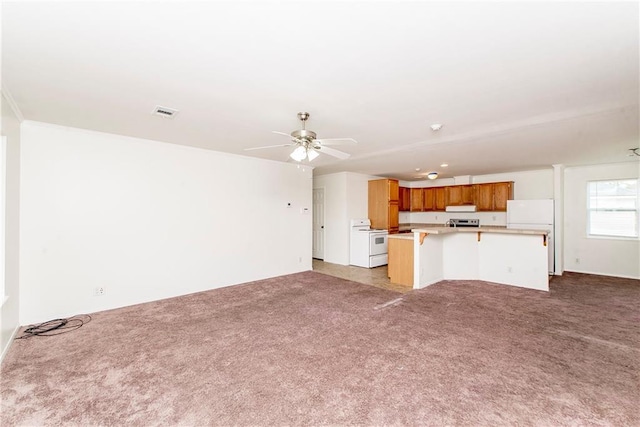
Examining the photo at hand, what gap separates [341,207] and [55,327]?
548 cm

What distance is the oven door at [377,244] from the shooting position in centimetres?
665

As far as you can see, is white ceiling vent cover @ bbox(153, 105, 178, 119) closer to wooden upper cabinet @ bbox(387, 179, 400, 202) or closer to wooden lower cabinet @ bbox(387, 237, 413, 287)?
wooden lower cabinet @ bbox(387, 237, 413, 287)

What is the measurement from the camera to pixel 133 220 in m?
4.08

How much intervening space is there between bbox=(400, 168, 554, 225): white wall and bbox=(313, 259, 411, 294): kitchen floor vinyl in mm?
2731

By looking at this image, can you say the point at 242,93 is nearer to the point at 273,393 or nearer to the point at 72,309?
the point at 273,393

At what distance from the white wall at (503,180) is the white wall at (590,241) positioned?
0.37m

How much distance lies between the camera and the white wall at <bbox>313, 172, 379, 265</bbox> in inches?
274

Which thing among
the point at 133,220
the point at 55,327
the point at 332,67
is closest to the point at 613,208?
the point at 332,67

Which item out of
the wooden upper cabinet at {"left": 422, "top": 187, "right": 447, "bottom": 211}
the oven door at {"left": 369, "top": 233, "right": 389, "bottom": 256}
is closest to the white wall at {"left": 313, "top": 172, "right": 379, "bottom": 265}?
the oven door at {"left": 369, "top": 233, "right": 389, "bottom": 256}

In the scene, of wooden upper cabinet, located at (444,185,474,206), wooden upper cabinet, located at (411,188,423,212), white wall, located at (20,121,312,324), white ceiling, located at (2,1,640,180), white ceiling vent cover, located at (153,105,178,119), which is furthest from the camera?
wooden upper cabinet, located at (411,188,423,212)

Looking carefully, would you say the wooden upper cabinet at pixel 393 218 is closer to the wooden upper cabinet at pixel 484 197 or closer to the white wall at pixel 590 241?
the wooden upper cabinet at pixel 484 197

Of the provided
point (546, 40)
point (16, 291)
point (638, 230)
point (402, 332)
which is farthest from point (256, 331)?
point (638, 230)

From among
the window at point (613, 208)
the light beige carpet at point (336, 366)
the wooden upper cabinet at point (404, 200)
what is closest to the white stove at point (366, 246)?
the wooden upper cabinet at point (404, 200)

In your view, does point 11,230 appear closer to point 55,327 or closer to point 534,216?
point 55,327
